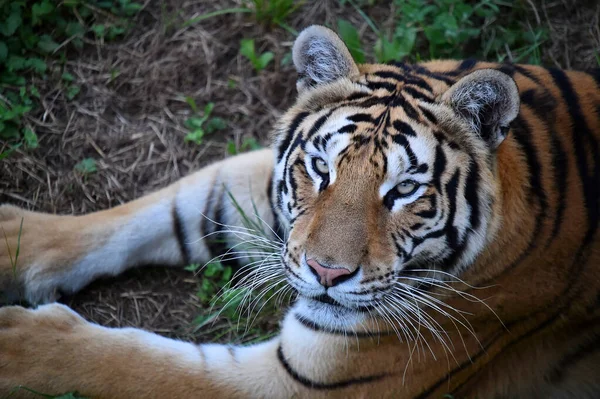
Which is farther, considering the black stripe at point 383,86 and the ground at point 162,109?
the ground at point 162,109

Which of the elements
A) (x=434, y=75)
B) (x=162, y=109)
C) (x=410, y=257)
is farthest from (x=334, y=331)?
(x=162, y=109)

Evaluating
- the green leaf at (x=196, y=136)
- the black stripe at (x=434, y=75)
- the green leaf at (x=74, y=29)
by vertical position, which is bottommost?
the green leaf at (x=196, y=136)

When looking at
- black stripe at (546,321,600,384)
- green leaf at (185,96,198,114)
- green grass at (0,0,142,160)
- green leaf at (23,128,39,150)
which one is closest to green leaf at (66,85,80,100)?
green grass at (0,0,142,160)

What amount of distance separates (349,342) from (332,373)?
0.11 meters

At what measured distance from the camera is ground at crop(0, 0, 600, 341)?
2703mm

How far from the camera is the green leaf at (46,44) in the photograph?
320 centimetres

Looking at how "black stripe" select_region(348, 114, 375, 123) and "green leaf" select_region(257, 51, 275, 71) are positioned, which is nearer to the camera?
"black stripe" select_region(348, 114, 375, 123)

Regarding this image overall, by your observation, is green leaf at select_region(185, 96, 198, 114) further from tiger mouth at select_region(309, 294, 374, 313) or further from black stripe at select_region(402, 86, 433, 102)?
tiger mouth at select_region(309, 294, 374, 313)

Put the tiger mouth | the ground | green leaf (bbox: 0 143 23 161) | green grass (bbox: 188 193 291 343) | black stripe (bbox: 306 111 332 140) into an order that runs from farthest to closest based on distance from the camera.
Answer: green leaf (bbox: 0 143 23 161) < the ground < green grass (bbox: 188 193 291 343) < black stripe (bbox: 306 111 332 140) < the tiger mouth

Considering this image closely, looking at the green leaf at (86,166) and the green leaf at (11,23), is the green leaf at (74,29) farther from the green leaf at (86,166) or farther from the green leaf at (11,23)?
the green leaf at (86,166)

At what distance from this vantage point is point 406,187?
1885 millimetres

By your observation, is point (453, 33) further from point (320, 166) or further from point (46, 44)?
point (46, 44)

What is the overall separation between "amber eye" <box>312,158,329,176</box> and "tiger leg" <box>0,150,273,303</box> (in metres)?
0.69

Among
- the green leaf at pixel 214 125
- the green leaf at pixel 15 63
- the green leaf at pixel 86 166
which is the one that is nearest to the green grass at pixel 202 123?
the green leaf at pixel 214 125
